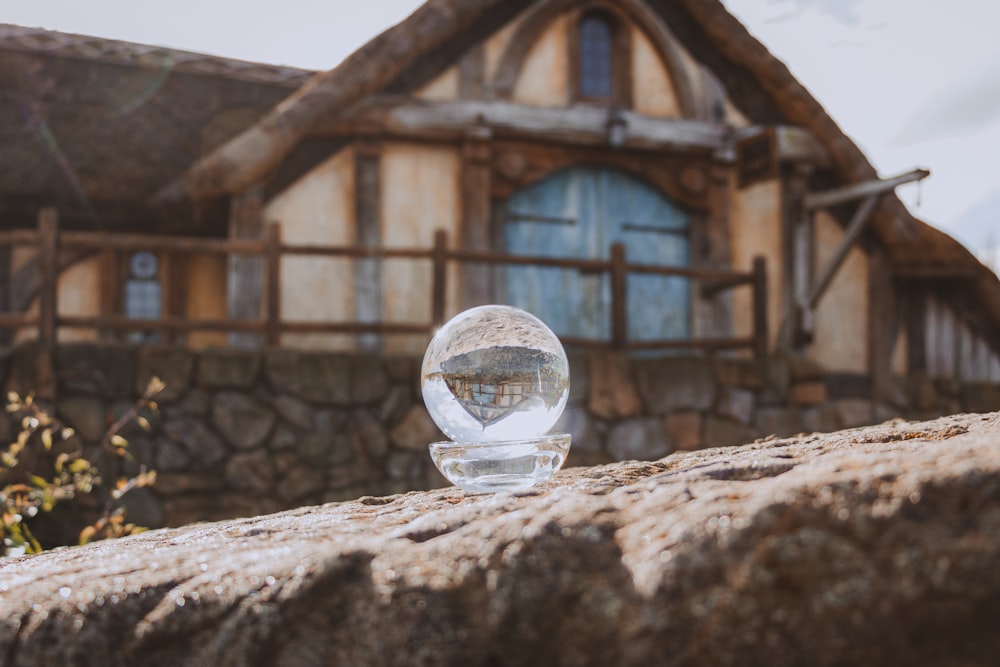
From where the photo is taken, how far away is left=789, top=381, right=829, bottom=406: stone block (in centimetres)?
724

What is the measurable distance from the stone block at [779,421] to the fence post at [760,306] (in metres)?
0.47

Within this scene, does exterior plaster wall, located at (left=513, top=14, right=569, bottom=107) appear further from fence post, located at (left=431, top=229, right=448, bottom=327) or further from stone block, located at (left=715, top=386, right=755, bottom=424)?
stone block, located at (left=715, top=386, right=755, bottom=424)

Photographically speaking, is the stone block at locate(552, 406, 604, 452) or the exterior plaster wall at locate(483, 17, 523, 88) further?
the exterior plaster wall at locate(483, 17, 523, 88)

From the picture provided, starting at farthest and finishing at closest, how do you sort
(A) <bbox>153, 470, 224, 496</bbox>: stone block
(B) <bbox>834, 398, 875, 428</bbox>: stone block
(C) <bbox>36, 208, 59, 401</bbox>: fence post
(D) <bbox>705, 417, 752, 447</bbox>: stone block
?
(B) <bbox>834, 398, 875, 428</bbox>: stone block → (D) <bbox>705, 417, 752, 447</bbox>: stone block → (A) <bbox>153, 470, 224, 496</bbox>: stone block → (C) <bbox>36, 208, 59, 401</bbox>: fence post

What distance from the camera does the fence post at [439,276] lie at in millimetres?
6332

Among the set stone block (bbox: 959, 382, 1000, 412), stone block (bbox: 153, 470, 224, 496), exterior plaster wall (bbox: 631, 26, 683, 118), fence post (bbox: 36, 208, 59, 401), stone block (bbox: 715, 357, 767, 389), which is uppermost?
exterior plaster wall (bbox: 631, 26, 683, 118)

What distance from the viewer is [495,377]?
72.4 inches

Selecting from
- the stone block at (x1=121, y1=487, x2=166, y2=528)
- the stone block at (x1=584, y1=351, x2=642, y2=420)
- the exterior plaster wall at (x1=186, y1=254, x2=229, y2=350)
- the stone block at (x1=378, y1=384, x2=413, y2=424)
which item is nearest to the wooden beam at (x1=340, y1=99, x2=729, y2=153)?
the exterior plaster wall at (x1=186, y1=254, x2=229, y2=350)

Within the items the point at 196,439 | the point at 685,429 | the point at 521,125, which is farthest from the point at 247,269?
the point at 685,429

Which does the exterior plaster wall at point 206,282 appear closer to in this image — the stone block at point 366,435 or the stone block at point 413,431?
the stone block at point 366,435

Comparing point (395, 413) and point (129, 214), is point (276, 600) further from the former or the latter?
point (129, 214)

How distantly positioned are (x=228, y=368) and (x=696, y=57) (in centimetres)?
512

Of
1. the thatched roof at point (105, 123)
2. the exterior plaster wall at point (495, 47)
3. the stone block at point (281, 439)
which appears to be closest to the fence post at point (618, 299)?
the exterior plaster wall at point (495, 47)

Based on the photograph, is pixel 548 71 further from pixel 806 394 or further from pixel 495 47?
pixel 806 394
